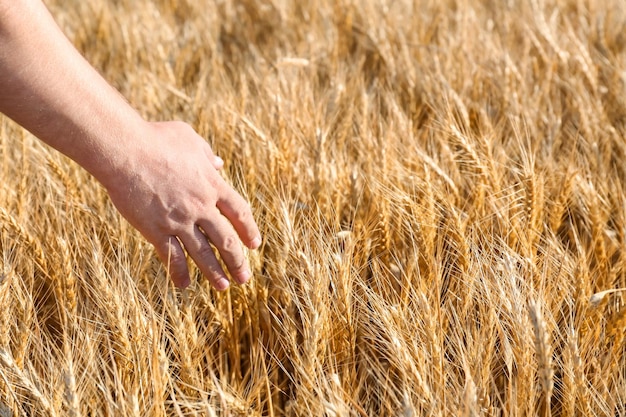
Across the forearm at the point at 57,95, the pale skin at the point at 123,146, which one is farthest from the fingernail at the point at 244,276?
the forearm at the point at 57,95

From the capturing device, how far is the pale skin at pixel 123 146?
3.38ft

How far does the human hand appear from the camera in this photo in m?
1.13

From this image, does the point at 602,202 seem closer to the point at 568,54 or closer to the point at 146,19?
the point at 568,54

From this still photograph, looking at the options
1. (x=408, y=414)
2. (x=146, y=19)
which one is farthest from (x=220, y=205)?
(x=146, y=19)

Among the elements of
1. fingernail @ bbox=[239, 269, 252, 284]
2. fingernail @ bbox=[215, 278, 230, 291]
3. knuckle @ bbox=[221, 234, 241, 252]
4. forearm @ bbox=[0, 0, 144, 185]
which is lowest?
fingernail @ bbox=[239, 269, 252, 284]

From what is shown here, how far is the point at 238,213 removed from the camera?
1.22 meters

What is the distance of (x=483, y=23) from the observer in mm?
2641

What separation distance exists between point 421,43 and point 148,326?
163 centimetres

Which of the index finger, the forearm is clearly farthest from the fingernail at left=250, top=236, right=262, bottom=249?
the forearm

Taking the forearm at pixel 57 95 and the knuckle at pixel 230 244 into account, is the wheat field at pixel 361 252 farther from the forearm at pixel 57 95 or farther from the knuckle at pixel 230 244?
the forearm at pixel 57 95

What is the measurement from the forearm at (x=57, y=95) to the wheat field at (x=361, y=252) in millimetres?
236

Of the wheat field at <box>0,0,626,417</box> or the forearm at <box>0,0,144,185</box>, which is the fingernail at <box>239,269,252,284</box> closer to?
the wheat field at <box>0,0,626,417</box>

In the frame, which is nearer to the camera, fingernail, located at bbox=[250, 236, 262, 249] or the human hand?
the human hand

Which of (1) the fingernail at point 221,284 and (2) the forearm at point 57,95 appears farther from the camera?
(1) the fingernail at point 221,284
